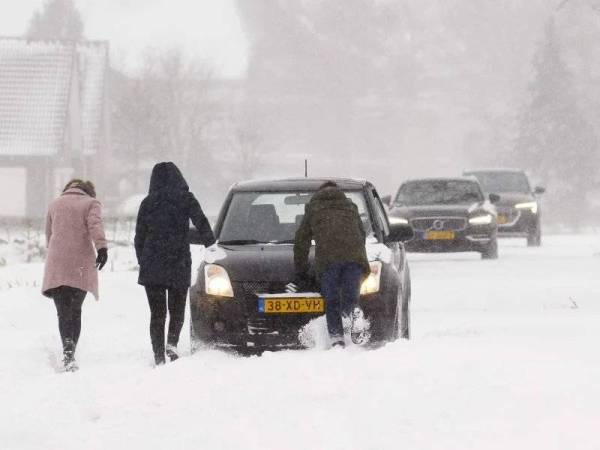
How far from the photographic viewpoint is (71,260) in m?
10.8

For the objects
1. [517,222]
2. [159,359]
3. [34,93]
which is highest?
[34,93]

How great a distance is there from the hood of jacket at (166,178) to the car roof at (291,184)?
0.71 m

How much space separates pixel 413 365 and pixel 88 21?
4445 inches

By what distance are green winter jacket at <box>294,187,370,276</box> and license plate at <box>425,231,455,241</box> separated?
1264 cm

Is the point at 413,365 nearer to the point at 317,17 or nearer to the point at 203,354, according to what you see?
the point at 203,354

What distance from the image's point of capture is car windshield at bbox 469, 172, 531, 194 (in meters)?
30.4

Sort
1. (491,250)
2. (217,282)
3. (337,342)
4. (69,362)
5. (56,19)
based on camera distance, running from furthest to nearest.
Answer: (56,19) → (491,250) → (69,362) → (217,282) → (337,342)

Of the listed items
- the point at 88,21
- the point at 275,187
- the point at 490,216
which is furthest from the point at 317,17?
the point at 275,187

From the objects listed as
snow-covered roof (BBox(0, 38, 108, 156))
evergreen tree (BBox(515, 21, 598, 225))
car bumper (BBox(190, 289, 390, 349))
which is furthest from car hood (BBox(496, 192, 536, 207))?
evergreen tree (BBox(515, 21, 598, 225))

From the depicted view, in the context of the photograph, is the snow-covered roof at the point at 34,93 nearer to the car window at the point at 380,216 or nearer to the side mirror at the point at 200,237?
the car window at the point at 380,216

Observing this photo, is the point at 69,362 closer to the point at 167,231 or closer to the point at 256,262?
the point at 167,231

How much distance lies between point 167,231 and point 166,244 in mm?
110

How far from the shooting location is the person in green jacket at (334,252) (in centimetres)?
1009

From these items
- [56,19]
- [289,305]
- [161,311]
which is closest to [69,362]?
[161,311]
